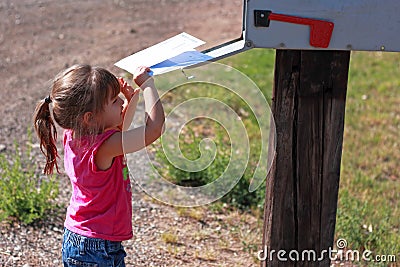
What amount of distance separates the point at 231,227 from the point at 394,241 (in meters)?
1.00

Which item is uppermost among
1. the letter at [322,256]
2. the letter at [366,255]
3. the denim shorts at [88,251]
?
the denim shorts at [88,251]

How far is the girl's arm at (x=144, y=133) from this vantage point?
107 inches

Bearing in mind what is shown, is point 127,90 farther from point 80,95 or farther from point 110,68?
point 110,68

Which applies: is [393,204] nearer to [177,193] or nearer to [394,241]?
[394,241]

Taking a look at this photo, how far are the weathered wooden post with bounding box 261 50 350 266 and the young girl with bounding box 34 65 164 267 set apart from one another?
0.57m

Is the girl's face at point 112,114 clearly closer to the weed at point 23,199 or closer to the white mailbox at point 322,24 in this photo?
the white mailbox at point 322,24

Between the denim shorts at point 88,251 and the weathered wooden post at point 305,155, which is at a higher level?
the weathered wooden post at point 305,155

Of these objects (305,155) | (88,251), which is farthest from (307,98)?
(88,251)

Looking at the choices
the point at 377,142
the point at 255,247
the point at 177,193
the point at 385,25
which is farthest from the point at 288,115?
the point at 377,142

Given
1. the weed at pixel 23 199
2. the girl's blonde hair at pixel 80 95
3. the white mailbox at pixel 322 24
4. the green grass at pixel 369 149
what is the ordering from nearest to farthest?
the white mailbox at pixel 322 24 < the girl's blonde hair at pixel 80 95 < the weed at pixel 23 199 < the green grass at pixel 369 149

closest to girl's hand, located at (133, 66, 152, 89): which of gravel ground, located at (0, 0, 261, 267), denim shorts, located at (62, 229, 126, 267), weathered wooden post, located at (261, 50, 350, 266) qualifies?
weathered wooden post, located at (261, 50, 350, 266)

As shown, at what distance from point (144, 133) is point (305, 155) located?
0.73 meters

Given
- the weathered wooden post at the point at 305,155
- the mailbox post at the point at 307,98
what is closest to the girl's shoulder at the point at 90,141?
the mailbox post at the point at 307,98

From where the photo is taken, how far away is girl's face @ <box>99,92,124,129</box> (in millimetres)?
2762
